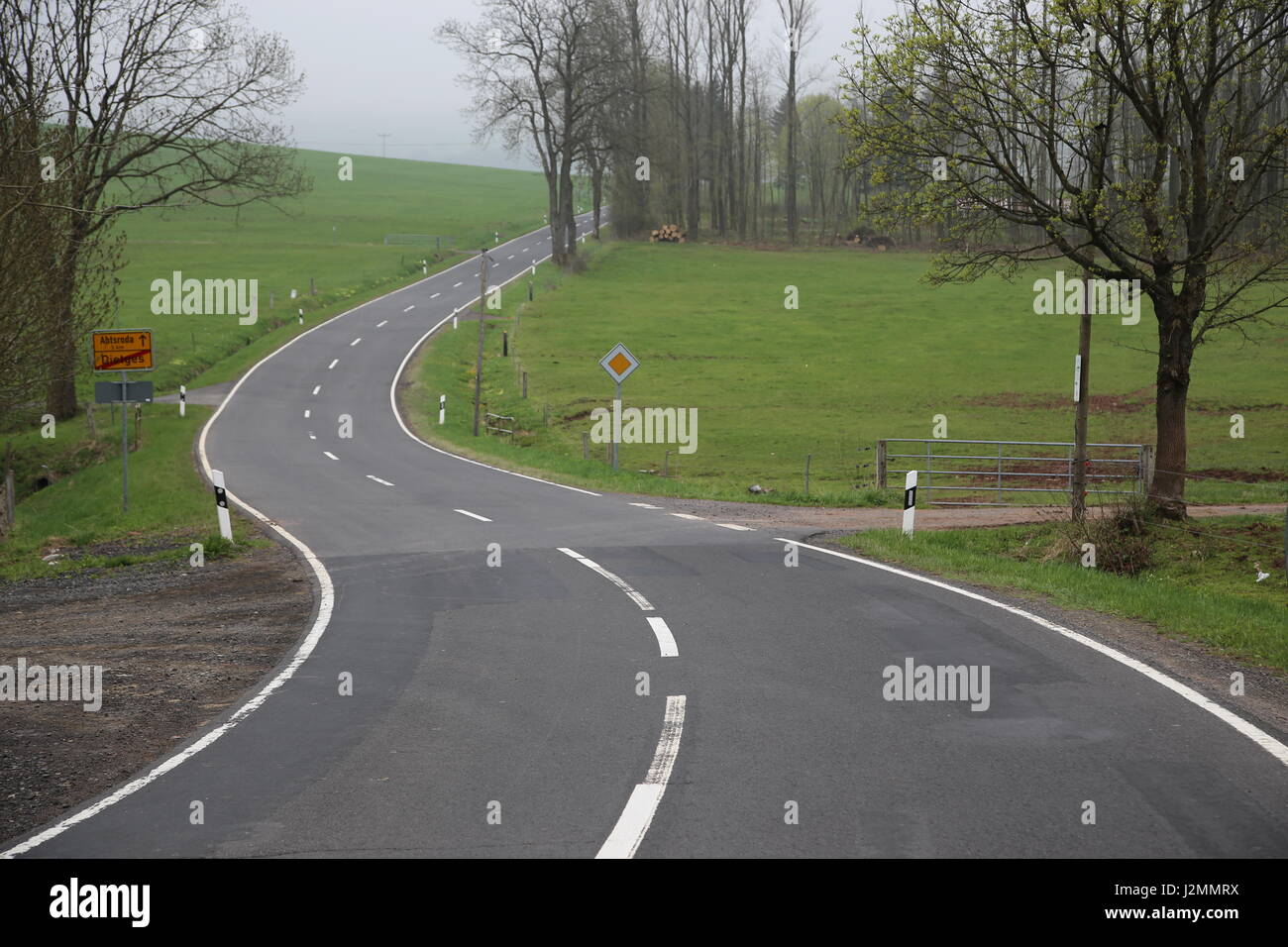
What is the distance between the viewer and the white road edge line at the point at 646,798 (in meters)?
5.52

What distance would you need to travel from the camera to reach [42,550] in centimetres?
2092

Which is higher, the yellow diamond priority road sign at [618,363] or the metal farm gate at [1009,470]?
the yellow diamond priority road sign at [618,363]

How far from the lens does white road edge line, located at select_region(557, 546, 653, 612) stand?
12555mm

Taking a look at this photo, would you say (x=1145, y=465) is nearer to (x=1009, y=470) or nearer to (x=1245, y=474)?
(x=1245, y=474)

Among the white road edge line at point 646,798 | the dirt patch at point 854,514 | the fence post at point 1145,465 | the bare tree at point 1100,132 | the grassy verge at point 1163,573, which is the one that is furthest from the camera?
the fence post at point 1145,465

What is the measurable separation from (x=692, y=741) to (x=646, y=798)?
1166 millimetres

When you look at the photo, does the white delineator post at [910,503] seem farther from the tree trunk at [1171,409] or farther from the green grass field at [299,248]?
the green grass field at [299,248]

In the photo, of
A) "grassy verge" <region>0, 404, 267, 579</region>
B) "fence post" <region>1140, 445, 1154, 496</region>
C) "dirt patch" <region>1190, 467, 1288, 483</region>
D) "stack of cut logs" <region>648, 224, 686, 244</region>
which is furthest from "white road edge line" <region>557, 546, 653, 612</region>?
"stack of cut logs" <region>648, 224, 686, 244</region>

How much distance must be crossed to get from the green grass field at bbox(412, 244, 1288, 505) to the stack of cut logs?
14.5 m

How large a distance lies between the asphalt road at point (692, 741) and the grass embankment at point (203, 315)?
8294mm

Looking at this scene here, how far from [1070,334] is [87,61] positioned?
46582 mm

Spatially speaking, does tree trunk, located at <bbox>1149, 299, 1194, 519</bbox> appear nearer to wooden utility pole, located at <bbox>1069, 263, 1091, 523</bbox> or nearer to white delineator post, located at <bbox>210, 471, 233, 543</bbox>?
wooden utility pole, located at <bbox>1069, 263, 1091, 523</bbox>

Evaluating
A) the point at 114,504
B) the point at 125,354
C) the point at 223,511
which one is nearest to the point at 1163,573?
the point at 223,511

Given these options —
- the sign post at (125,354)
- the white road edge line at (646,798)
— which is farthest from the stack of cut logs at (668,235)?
the white road edge line at (646,798)
